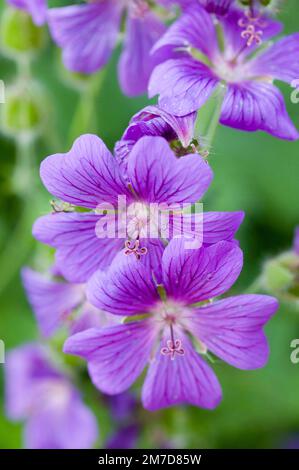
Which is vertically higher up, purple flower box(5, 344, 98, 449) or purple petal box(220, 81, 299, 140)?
purple petal box(220, 81, 299, 140)

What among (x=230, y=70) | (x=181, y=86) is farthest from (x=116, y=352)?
(x=230, y=70)

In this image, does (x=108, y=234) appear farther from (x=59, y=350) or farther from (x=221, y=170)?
(x=221, y=170)

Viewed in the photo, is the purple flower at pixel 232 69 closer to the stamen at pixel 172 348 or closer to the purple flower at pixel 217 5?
the purple flower at pixel 217 5

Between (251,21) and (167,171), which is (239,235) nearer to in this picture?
(251,21)

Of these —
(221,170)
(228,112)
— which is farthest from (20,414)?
(228,112)

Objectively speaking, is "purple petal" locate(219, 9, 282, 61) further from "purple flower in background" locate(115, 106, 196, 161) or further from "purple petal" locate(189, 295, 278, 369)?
"purple petal" locate(189, 295, 278, 369)

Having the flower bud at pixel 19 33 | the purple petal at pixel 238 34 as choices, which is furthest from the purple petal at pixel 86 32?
the purple petal at pixel 238 34

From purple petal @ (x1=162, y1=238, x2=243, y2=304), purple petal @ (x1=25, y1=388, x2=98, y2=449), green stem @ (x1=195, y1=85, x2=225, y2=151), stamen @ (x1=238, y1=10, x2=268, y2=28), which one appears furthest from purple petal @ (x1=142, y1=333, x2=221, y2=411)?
purple petal @ (x1=25, y1=388, x2=98, y2=449)

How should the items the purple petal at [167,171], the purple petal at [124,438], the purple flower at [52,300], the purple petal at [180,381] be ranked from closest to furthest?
the purple petal at [167,171], the purple petal at [180,381], the purple flower at [52,300], the purple petal at [124,438]
